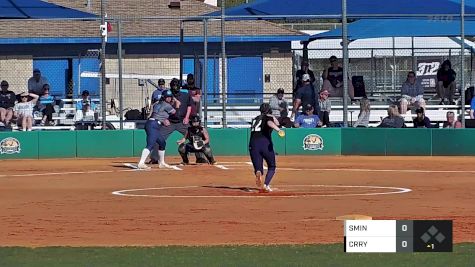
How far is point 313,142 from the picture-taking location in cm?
2991

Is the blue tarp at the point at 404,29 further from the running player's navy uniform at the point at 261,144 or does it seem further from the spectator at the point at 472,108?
the running player's navy uniform at the point at 261,144

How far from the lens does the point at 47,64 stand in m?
39.7

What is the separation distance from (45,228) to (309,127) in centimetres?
1439

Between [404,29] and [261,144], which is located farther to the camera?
[404,29]

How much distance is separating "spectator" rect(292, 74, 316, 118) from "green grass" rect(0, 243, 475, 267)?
53.1 feet

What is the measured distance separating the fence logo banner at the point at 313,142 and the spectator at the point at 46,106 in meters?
6.32

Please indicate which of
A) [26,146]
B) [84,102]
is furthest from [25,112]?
[84,102]

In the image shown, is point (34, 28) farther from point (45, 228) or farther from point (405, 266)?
point (405, 266)

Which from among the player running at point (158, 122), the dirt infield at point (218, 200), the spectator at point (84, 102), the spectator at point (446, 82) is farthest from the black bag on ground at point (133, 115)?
the spectator at point (446, 82)

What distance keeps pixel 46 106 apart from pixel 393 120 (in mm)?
8527

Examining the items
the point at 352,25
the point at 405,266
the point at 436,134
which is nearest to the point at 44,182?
the point at 436,134

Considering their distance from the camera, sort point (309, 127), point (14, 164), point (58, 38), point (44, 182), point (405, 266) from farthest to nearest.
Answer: point (58, 38) < point (309, 127) < point (14, 164) < point (44, 182) < point (405, 266)

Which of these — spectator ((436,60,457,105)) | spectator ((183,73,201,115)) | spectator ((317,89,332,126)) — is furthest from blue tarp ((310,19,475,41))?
spectator ((183,73,201,115))

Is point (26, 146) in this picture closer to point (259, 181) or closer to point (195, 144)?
point (195, 144)
